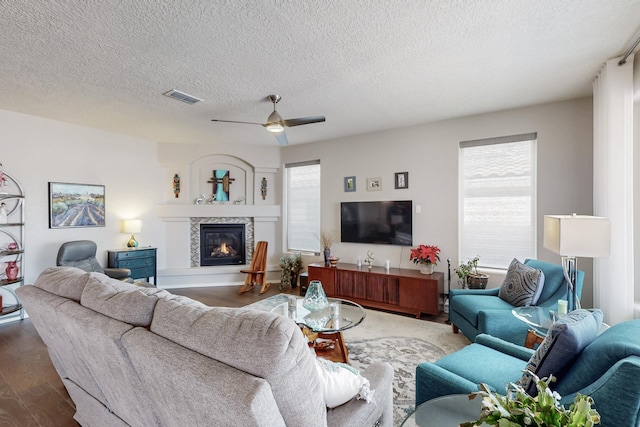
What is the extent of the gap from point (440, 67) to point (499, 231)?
238cm

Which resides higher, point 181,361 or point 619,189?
point 619,189

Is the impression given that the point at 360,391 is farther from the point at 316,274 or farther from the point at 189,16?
the point at 316,274

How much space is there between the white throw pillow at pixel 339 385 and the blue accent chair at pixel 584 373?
20.6 inches

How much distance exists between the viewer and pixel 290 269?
18.3 ft

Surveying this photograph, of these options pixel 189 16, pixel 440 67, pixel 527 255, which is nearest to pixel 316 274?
pixel 527 255

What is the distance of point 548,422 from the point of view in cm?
73

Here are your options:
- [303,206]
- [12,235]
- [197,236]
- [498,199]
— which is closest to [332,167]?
[303,206]

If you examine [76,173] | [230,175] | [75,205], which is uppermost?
[230,175]

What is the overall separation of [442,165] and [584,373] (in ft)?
11.4

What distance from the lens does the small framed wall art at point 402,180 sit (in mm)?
4676

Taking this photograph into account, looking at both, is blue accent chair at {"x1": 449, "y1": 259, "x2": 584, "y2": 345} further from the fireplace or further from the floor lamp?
the fireplace

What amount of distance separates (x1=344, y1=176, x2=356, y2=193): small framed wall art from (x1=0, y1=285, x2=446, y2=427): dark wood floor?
418 cm

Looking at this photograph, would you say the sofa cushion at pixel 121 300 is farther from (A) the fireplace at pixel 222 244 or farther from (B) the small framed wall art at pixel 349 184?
(A) the fireplace at pixel 222 244

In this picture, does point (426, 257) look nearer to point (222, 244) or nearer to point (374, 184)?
point (374, 184)
